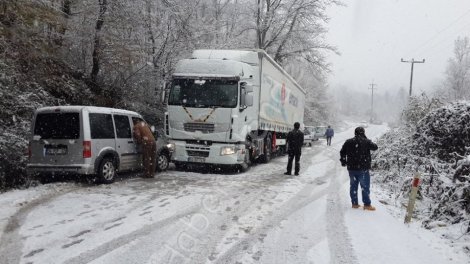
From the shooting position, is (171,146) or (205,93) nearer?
(205,93)

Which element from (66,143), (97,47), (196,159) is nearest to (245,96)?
(196,159)

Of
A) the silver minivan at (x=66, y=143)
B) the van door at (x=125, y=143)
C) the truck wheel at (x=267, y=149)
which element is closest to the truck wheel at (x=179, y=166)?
the van door at (x=125, y=143)

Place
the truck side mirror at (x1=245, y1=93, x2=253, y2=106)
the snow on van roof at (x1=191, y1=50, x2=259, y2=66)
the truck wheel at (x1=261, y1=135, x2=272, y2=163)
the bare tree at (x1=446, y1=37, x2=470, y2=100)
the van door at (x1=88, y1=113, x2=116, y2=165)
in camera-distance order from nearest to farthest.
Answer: the van door at (x1=88, y1=113, x2=116, y2=165) → the truck side mirror at (x1=245, y1=93, x2=253, y2=106) → the snow on van roof at (x1=191, y1=50, x2=259, y2=66) → the truck wheel at (x1=261, y1=135, x2=272, y2=163) → the bare tree at (x1=446, y1=37, x2=470, y2=100)

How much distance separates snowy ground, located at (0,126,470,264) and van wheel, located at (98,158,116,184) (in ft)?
1.05

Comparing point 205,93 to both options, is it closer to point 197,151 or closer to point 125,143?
point 197,151

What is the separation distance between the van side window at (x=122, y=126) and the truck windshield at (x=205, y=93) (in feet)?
6.62

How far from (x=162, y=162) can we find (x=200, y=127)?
169 cm

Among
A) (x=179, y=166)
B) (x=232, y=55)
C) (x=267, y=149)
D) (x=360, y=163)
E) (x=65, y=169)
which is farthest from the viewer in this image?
(x=267, y=149)

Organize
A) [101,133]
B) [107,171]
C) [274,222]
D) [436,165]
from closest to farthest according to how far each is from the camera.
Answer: [274,222]
[101,133]
[107,171]
[436,165]

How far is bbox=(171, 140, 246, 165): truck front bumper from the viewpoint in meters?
12.6

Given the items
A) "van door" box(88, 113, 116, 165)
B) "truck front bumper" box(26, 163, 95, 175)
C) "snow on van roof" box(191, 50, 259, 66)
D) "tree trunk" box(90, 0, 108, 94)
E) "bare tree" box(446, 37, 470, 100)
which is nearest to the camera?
"truck front bumper" box(26, 163, 95, 175)

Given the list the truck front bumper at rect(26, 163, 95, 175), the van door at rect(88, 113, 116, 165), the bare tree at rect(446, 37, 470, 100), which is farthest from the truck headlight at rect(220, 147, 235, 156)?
the bare tree at rect(446, 37, 470, 100)

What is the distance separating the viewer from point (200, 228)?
6367 millimetres

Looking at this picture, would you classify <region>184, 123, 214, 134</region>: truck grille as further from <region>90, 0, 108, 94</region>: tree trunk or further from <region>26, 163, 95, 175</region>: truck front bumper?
<region>90, 0, 108, 94</region>: tree trunk
